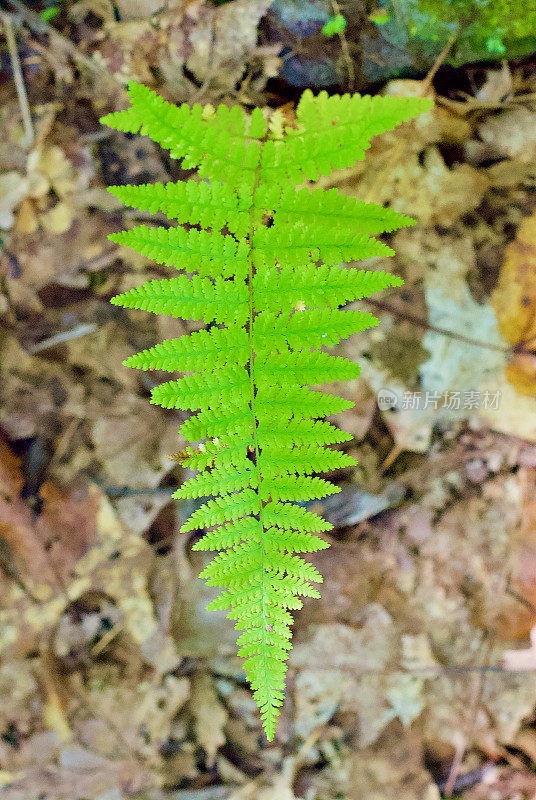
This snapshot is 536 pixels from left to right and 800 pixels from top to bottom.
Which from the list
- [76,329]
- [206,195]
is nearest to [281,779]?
[76,329]

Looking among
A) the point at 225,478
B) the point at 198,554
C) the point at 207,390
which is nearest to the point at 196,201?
the point at 207,390

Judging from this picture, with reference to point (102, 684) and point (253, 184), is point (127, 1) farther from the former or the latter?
point (102, 684)

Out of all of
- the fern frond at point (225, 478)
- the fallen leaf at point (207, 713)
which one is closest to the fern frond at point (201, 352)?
the fern frond at point (225, 478)

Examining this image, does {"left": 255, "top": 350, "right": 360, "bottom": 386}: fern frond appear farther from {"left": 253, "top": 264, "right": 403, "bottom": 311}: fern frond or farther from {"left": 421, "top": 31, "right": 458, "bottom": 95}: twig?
{"left": 421, "top": 31, "right": 458, "bottom": 95}: twig

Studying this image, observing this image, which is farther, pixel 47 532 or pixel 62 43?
pixel 47 532

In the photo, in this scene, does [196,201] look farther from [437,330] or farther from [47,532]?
[47,532]

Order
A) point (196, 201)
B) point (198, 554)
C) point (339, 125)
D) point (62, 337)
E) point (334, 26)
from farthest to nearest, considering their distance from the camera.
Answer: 1. point (198, 554)
2. point (62, 337)
3. point (334, 26)
4. point (196, 201)
5. point (339, 125)

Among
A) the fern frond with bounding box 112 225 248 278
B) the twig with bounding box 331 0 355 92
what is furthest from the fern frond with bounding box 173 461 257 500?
the twig with bounding box 331 0 355 92
